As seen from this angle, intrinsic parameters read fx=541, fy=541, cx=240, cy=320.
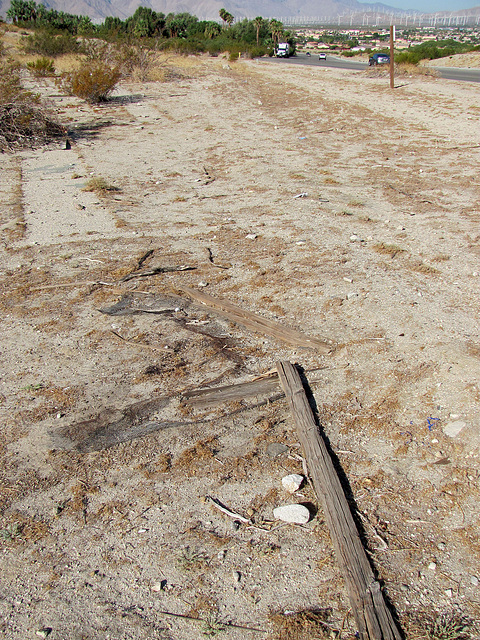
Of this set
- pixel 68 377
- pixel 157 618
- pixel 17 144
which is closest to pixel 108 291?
pixel 68 377

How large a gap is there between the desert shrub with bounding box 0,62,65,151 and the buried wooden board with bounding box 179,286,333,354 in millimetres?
8523

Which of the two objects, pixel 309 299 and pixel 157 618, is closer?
→ pixel 157 618

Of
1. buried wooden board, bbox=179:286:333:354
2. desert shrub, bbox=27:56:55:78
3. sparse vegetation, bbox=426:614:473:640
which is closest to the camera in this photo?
sparse vegetation, bbox=426:614:473:640

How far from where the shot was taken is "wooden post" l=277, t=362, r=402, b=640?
75.4 inches

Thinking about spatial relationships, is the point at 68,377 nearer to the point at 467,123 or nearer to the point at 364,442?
the point at 364,442

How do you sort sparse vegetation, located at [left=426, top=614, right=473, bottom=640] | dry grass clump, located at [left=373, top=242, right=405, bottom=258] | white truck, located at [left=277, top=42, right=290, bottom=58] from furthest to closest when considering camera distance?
white truck, located at [left=277, top=42, right=290, bottom=58] < dry grass clump, located at [left=373, top=242, right=405, bottom=258] < sparse vegetation, located at [left=426, top=614, right=473, bottom=640]

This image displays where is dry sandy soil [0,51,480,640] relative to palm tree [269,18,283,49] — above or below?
below

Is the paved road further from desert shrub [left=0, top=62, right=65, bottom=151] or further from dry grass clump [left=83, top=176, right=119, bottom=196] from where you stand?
dry grass clump [left=83, top=176, right=119, bottom=196]

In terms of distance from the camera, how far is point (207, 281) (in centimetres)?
487

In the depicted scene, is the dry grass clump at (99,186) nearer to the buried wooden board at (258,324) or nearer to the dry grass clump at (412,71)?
the buried wooden board at (258,324)

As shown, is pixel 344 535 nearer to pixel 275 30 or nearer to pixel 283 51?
pixel 283 51

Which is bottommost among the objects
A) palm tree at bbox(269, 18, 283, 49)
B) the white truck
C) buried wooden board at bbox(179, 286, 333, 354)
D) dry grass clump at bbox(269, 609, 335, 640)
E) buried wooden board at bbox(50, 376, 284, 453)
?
dry grass clump at bbox(269, 609, 335, 640)

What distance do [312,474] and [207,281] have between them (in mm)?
2598

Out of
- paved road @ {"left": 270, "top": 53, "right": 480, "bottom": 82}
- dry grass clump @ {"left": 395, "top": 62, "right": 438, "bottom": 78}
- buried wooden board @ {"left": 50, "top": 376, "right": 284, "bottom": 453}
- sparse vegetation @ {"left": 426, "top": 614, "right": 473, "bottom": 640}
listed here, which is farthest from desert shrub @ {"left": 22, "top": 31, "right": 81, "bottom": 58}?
sparse vegetation @ {"left": 426, "top": 614, "right": 473, "bottom": 640}
